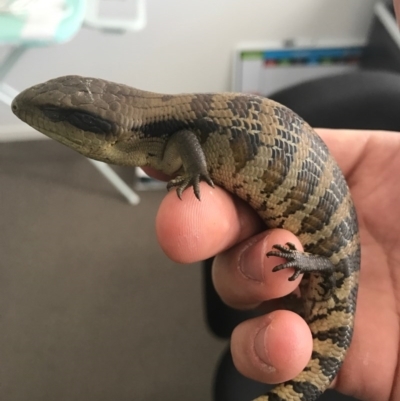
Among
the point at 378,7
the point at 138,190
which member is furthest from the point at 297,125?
the point at 378,7

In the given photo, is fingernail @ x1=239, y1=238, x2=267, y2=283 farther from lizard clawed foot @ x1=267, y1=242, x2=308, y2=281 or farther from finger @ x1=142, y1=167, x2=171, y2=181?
finger @ x1=142, y1=167, x2=171, y2=181

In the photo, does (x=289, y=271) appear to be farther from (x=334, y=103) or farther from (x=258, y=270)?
(x=334, y=103)

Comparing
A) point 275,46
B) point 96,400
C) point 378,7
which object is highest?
point 378,7

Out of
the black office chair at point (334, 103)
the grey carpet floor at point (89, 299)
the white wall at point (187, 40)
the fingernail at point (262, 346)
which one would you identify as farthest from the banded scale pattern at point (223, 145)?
the white wall at point (187, 40)

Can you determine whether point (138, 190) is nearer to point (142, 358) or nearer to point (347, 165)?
point (142, 358)

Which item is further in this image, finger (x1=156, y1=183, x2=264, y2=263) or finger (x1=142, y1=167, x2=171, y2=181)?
finger (x1=142, y1=167, x2=171, y2=181)

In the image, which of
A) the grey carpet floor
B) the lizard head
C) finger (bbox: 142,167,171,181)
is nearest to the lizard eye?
the lizard head
